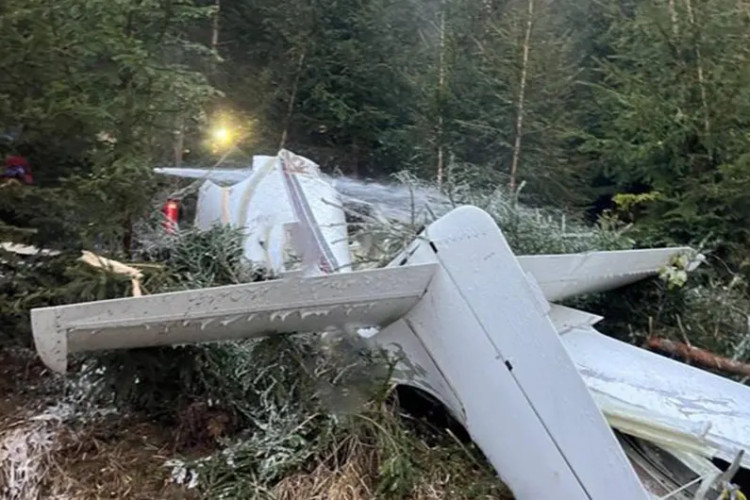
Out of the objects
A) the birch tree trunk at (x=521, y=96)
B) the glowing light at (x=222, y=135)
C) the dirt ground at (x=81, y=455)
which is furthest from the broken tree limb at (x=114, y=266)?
the glowing light at (x=222, y=135)

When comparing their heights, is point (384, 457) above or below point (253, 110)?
above

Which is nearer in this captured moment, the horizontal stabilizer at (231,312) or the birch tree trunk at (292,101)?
the horizontal stabilizer at (231,312)

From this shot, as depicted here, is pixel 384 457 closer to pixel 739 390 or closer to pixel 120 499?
pixel 120 499

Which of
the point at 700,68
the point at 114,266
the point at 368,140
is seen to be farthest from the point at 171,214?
the point at 368,140

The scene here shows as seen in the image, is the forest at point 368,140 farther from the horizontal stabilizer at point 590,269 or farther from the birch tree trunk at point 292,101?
the horizontal stabilizer at point 590,269

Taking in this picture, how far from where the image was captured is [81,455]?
221 centimetres

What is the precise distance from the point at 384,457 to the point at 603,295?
1755 millimetres

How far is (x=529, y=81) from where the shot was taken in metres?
6.05

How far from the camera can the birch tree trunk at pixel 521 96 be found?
19.6 ft

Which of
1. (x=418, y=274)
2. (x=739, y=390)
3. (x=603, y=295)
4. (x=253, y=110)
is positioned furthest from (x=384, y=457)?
(x=253, y=110)

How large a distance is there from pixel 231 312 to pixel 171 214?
1.69 m

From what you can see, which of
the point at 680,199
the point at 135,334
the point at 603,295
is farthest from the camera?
the point at 680,199

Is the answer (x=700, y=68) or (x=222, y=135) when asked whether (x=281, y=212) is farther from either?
(x=222, y=135)

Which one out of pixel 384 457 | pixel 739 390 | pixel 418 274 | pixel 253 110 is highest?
pixel 418 274
